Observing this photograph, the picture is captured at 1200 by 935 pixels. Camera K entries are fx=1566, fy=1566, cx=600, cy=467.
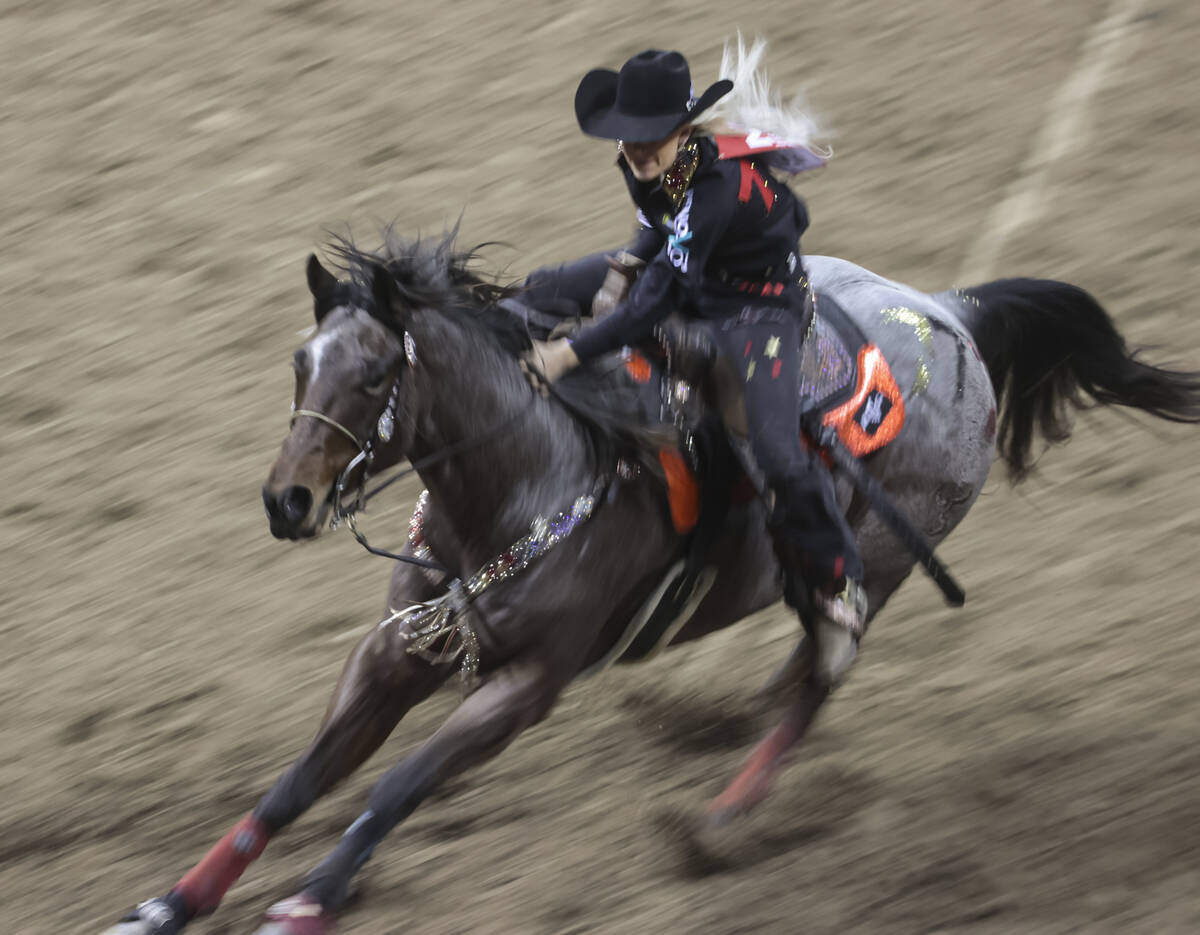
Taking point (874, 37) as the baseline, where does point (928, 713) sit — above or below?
below

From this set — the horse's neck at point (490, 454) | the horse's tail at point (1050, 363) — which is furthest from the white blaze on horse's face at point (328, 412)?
the horse's tail at point (1050, 363)

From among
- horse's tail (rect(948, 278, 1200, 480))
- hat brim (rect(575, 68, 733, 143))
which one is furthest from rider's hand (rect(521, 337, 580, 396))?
horse's tail (rect(948, 278, 1200, 480))

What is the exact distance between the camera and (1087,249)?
7.83 meters

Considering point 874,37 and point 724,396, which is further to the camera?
point 874,37

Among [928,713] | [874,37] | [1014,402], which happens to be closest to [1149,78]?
[874,37]

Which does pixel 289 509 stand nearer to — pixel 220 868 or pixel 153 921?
pixel 220 868

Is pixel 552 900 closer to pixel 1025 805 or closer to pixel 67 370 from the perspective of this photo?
pixel 1025 805

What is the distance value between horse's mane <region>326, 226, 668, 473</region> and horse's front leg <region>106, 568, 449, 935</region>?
649 millimetres

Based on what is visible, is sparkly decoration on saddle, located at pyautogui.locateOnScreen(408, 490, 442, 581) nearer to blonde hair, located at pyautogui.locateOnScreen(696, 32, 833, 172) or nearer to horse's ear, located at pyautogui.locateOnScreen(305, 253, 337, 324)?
horse's ear, located at pyautogui.locateOnScreen(305, 253, 337, 324)

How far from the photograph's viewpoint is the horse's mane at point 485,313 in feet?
13.0

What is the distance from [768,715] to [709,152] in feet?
6.94

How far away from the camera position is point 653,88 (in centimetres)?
404

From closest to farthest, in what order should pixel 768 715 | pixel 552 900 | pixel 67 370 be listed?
1. pixel 552 900
2. pixel 768 715
3. pixel 67 370

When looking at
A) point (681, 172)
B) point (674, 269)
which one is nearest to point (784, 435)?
point (674, 269)
